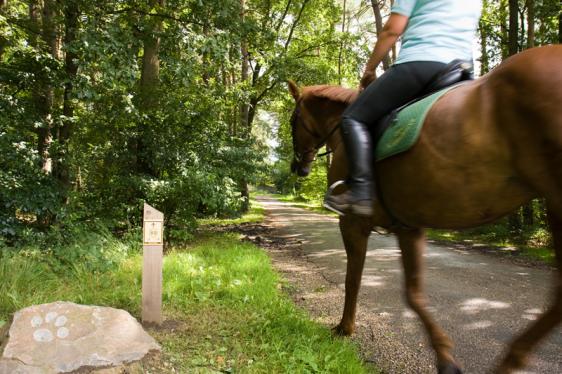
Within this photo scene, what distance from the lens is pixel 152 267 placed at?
13.4 ft

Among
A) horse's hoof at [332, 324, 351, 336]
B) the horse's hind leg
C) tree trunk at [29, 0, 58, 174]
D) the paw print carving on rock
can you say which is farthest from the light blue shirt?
tree trunk at [29, 0, 58, 174]

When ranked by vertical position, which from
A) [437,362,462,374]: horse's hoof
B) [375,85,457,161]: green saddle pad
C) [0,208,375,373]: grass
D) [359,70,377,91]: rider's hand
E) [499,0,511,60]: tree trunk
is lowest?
[0,208,375,373]: grass

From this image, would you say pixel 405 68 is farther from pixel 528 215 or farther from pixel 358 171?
pixel 528 215

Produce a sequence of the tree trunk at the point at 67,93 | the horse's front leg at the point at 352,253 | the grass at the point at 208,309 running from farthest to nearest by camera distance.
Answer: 1. the tree trunk at the point at 67,93
2. the horse's front leg at the point at 352,253
3. the grass at the point at 208,309

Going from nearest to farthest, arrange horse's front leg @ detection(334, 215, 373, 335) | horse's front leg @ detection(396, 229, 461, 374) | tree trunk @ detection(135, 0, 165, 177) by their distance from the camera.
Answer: horse's front leg @ detection(396, 229, 461, 374) → horse's front leg @ detection(334, 215, 373, 335) → tree trunk @ detection(135, 0, 165, 177)

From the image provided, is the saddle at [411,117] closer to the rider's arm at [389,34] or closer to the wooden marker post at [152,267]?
the rider's arm at [389,34]

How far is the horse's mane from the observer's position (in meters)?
3.71

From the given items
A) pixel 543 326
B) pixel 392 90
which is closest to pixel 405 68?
pixel 392 90

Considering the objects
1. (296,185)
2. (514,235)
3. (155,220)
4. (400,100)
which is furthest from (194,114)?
(296,185)

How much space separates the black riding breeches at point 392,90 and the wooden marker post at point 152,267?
2.37 meters

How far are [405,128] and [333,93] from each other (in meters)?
1.56

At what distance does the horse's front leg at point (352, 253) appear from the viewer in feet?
11.7

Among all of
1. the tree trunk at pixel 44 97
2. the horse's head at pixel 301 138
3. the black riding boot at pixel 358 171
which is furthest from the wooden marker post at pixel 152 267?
the tree trunk at pixel 44 97

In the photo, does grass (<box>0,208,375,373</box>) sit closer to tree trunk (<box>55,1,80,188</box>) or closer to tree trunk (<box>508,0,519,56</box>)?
tree trunk (<box>55,1,80,188</box>)
